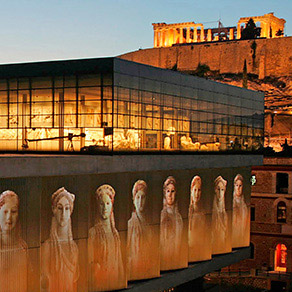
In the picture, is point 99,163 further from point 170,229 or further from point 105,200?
point 170,229

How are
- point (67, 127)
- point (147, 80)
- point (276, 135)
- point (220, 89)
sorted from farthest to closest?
point (276, 135), point (220, 89), point (147, 80), point (67, 127)

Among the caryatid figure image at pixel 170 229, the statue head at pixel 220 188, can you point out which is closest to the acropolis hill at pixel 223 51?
the statue head at pixel 220 188

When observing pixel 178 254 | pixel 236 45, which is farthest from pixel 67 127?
pixel 236 45

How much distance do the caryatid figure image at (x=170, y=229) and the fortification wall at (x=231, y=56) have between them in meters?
100

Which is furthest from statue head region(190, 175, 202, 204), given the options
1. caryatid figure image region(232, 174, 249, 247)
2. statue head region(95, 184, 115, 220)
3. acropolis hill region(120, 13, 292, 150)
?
acropolis hill region(120, 13, 292, 150)

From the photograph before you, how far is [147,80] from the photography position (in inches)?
1497

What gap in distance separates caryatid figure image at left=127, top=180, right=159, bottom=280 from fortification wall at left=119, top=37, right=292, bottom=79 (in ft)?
341

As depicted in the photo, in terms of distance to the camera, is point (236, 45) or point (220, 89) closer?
point (220, 89)

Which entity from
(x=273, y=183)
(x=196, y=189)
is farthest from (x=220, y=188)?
(x=273, y=183)

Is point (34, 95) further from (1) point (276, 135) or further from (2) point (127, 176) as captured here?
(1) point (276, 135)

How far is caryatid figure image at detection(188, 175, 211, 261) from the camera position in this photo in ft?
137

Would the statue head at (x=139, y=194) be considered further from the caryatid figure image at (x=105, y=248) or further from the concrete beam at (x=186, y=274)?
the concrete beam at (x=186, y=274)

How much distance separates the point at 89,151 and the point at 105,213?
3.94m

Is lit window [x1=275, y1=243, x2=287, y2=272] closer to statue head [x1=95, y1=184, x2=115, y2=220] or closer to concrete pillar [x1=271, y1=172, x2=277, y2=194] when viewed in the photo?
concrete pillar [x1=271, y1=172, x2=277, y2=194]
